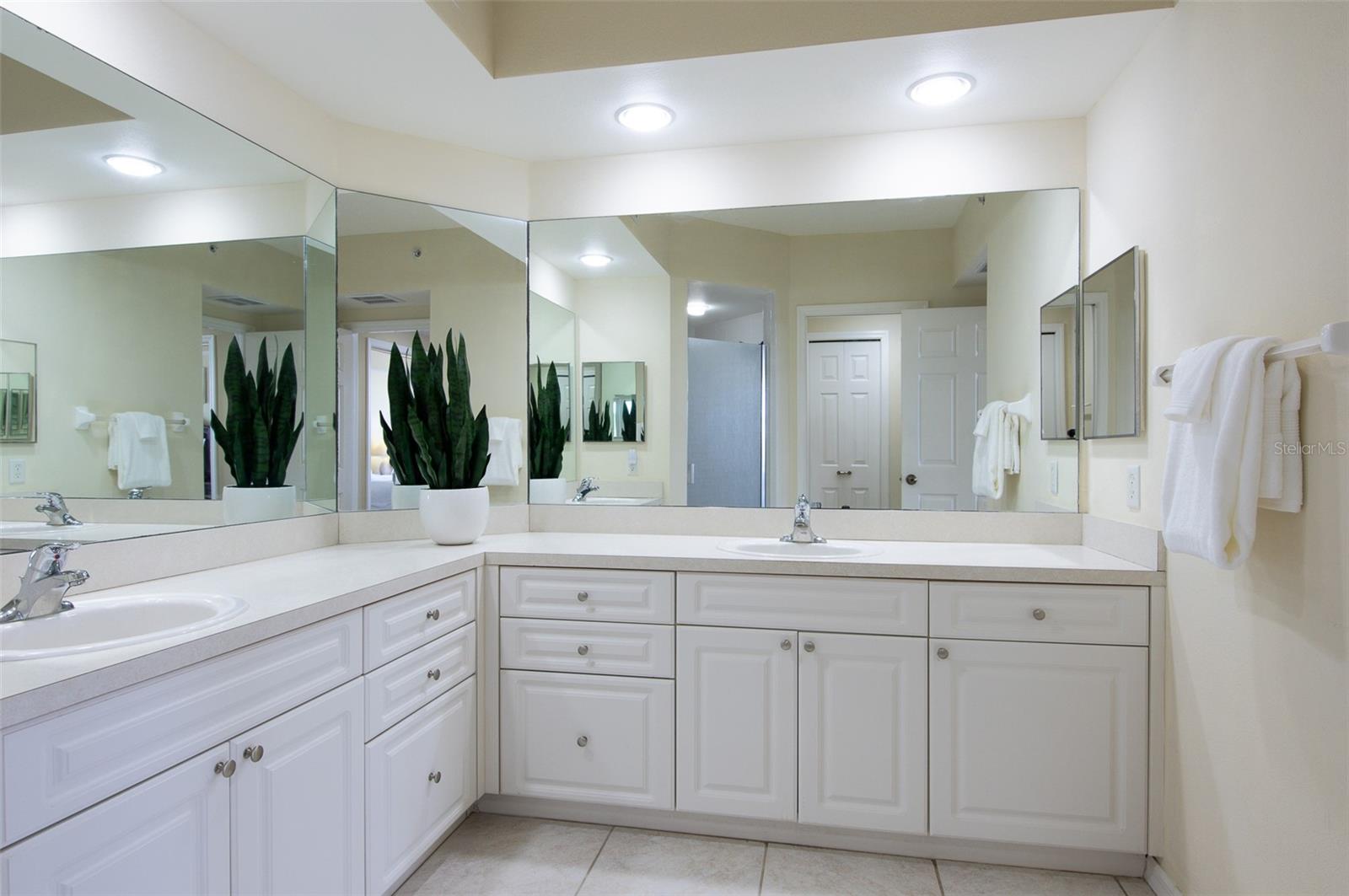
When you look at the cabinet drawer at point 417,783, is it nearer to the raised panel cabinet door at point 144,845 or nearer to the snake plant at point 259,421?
the raised panel cabinet door at point 144,845

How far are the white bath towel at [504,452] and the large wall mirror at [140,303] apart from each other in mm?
598

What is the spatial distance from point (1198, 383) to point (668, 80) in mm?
1577

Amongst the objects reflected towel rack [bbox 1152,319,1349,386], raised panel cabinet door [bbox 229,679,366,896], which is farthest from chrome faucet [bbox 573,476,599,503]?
reflected towel rack [bbox 1152,319,1349,386]

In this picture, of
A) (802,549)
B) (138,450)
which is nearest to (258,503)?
(138,450)

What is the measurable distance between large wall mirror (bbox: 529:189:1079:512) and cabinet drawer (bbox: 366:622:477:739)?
30.6 inches

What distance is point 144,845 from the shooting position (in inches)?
42.6

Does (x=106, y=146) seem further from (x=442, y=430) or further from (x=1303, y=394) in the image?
(x=1303, y=394)

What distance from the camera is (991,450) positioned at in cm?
238

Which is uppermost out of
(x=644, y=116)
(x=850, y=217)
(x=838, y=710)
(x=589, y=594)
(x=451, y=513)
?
(x=644, y=116)

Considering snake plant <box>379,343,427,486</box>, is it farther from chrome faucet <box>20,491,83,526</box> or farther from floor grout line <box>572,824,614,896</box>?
floor grout line <box>572,824,614,896</box>

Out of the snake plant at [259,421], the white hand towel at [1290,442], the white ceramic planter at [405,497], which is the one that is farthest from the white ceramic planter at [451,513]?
the white hand towel at [1290,442]

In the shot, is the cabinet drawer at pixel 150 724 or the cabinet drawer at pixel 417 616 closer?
the cabinet drawer at pixel 150 724

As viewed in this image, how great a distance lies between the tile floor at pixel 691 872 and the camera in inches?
71.6

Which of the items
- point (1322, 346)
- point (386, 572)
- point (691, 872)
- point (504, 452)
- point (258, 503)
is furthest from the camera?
point (504, 452)
